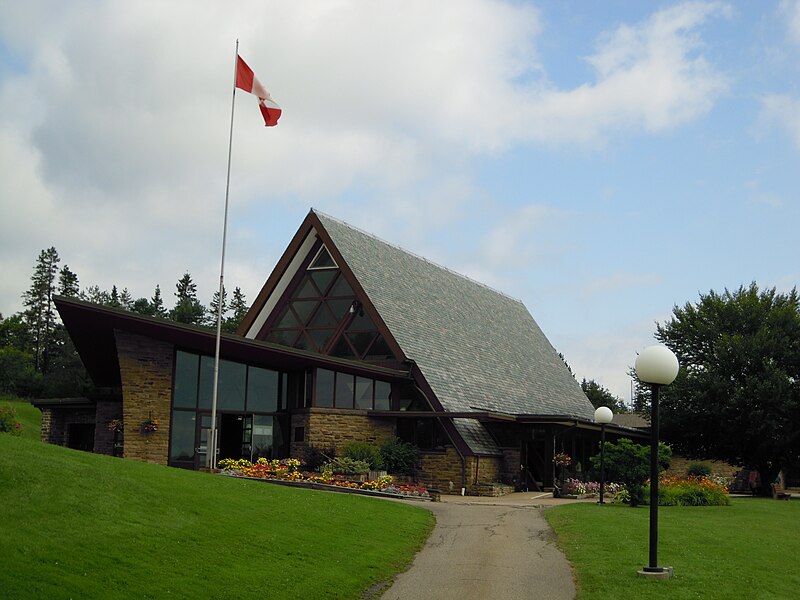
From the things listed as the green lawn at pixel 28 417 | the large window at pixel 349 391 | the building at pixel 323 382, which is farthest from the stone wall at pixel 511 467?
the green lawn at pixel 28 417

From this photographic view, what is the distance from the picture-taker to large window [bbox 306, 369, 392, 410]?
29.1 meters

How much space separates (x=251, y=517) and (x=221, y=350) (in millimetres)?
13608

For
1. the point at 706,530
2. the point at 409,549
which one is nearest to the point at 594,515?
the point at 706,530

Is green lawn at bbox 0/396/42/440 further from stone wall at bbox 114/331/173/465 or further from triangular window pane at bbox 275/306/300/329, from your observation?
stone wall at bbox 114/331/173/465

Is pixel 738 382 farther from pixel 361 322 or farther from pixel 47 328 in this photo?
pixel 47 328

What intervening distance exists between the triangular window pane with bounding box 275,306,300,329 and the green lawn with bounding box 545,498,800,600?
14589 mm

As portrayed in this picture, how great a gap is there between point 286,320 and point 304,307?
91 cm

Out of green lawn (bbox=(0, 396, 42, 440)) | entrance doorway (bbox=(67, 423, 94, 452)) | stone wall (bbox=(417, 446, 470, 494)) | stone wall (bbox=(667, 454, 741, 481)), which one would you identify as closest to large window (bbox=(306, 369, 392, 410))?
stone wall (bbox=(417, 446, 470, 494))

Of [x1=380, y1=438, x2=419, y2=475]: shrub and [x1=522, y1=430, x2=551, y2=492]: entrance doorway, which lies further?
[x1=522, y1=430, x2=551, y2=492]: entrance doorway

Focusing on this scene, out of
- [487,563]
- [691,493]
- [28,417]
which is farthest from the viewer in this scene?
[28,417]

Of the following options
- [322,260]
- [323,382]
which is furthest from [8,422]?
[322,260]

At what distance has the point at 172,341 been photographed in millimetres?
26031

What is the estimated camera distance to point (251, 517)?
13531 mm

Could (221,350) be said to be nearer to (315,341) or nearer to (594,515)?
(315,341)
